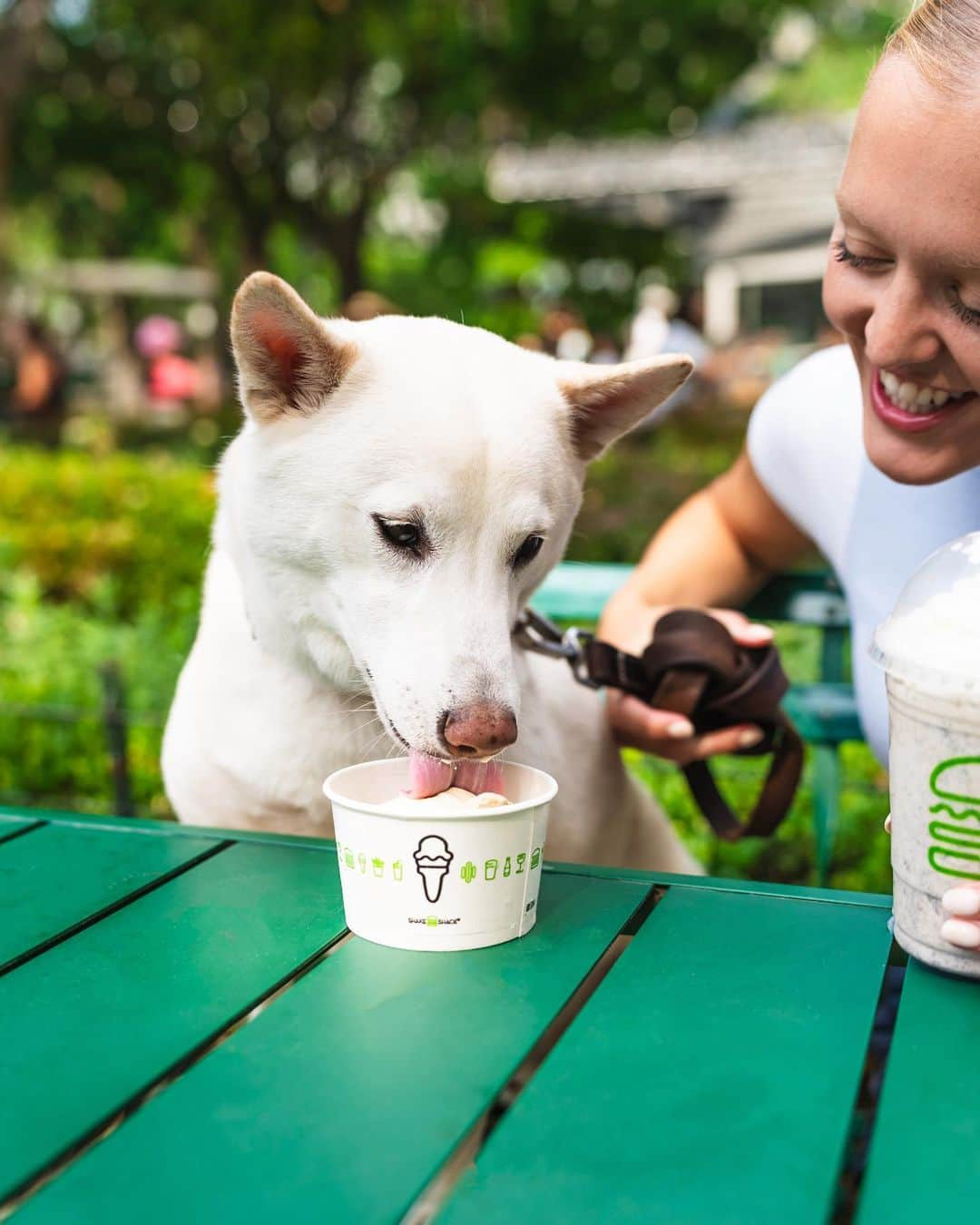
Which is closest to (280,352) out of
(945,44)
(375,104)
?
(945,44)

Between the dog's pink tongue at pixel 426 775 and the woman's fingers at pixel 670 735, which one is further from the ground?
the dog's pink tongue at pixel 426 775

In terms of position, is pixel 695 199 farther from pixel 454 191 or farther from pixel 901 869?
pixel 901 869

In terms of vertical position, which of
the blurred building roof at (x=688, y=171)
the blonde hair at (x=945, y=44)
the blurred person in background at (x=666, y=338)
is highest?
the blurred building roof at (x=688, y=171)

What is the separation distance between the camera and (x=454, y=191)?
1259 cm

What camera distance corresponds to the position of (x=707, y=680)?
2.14 metres

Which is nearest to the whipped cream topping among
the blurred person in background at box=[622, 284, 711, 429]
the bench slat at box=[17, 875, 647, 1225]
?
the bench slat at box=[17, 875, 647, 1225]

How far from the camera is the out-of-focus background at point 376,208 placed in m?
4.67

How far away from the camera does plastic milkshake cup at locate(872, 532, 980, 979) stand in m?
1.22

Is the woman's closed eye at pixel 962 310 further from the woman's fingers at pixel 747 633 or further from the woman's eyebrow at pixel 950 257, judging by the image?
the woman's fingers at pixel 747 633

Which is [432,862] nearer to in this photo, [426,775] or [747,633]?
[426,775]

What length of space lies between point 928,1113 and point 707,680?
1093 mm

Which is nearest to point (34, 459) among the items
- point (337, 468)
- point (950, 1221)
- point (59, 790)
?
point (59, 790)

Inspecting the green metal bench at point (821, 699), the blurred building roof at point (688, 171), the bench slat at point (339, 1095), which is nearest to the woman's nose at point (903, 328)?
the bench slat at point (339, 1095)

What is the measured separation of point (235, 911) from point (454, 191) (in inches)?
471
